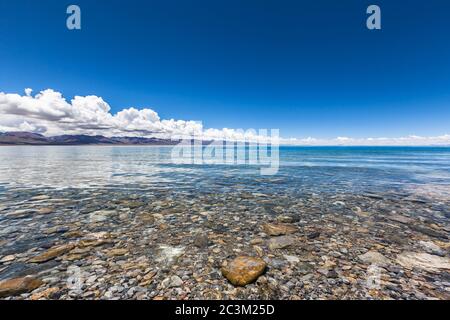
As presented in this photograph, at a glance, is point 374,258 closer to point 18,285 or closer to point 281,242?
point 281,242

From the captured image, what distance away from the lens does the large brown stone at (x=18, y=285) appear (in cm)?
378

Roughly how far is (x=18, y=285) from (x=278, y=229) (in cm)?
672

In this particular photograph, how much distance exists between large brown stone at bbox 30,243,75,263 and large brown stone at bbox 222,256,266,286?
428 centimetres

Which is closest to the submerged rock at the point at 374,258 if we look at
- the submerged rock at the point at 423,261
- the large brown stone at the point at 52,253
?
the submerged rock at the point at 423,261

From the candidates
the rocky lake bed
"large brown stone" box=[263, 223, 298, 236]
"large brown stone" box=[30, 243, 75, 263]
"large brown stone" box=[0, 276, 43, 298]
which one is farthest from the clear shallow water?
"large brown stone" box=[0, 276, 43, 298]

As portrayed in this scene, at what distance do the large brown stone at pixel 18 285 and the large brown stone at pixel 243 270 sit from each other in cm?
379

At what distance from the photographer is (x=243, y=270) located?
4.58m

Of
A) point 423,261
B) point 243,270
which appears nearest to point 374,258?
point 423,261

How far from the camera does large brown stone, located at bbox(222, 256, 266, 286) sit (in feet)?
14.1

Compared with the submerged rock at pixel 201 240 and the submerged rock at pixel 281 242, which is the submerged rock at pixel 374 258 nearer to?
the submerged rock at pixel 281 242

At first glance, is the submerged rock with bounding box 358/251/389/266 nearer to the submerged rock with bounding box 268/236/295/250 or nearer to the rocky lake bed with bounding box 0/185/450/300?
the rocky lake bed with bounding box 0/185/450/300

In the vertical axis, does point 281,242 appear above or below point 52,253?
below

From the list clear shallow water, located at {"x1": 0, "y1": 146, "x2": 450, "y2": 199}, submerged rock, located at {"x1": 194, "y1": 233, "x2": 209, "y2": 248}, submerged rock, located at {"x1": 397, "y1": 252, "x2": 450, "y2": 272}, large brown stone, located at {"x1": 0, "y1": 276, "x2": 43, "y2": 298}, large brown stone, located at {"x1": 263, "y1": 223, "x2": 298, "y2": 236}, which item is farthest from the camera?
clear shallow water, located at {"x1": 0, "y1": 146, "x2": 450, "y2": 199}
